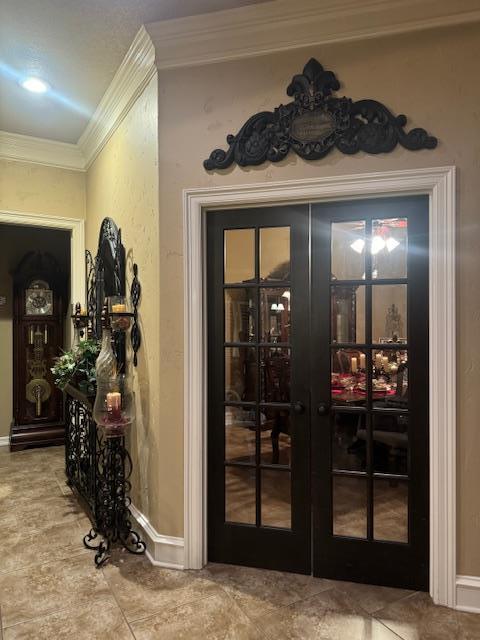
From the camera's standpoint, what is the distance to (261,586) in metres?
2.11

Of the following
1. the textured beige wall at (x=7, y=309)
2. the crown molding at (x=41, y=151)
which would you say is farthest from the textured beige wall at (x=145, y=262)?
the textured beige wall at (x=7, y=309)

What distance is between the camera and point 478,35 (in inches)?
75.3

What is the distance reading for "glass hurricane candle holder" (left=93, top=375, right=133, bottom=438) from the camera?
236 centimetres

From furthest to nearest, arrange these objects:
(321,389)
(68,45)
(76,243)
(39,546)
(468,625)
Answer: (76,243), (39,546), (68,45), (321,389), (468,625)

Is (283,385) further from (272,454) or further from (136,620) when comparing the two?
(136,620)

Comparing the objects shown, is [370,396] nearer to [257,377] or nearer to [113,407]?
[257,377]

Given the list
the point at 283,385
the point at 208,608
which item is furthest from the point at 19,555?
the point at 283,385

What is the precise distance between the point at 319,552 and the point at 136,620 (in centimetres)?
95

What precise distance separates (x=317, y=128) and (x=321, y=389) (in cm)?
132

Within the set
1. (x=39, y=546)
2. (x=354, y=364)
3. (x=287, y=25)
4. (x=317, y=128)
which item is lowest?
(x=39, y=546)

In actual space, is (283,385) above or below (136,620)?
above

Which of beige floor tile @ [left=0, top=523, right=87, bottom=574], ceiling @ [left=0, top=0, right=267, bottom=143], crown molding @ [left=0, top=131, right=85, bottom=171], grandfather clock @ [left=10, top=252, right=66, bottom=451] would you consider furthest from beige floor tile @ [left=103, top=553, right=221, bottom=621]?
crown molding @ [left=0, top=131, right=85, bottom=171]

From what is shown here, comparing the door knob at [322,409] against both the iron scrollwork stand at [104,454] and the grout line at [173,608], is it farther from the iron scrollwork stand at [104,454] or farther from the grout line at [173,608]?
the iron scrollwork stand at [104,454]

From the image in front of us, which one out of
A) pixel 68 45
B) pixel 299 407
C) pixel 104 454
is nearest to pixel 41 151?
pixel 68 45
